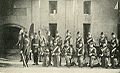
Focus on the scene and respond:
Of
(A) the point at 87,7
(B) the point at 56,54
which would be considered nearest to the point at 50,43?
(B) the point at 56,54

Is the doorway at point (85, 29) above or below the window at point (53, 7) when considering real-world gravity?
below

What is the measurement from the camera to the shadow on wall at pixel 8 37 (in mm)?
2457

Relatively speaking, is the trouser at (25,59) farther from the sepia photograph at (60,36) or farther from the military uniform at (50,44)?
the military uniform at (50,44)

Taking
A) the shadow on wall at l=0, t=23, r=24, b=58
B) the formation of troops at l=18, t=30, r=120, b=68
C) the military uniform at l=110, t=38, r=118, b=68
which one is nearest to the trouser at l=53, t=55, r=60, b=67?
the formation of troops at l=18, t=30, r=120, b=68

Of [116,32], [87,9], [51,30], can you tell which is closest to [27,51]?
[51,30]

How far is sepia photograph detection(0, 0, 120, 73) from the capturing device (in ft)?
7.72

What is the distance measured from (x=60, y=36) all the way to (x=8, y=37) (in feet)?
1.79

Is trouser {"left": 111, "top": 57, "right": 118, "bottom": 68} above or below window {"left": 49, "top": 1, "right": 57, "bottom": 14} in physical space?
below

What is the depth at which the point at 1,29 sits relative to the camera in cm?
255

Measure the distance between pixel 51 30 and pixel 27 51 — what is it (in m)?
0.35

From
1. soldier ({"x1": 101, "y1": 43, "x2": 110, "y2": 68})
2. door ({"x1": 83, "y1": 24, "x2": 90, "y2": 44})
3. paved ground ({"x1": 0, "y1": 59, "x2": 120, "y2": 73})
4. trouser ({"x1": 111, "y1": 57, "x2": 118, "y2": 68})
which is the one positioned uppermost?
door ({"x1": 83, "y1": 24, "x2": 90, "y2": 44})

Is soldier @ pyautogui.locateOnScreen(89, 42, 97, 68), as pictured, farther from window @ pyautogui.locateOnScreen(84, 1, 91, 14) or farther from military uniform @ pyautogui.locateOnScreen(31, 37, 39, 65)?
military uniform @ pyautogui.locateOnScreen(31, 37, 39, 65)

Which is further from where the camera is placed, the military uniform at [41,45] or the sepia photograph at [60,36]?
the military uniform at [41,45]

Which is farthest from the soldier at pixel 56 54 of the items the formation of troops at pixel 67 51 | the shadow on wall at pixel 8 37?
the shadow on wall at pixel 8 37
